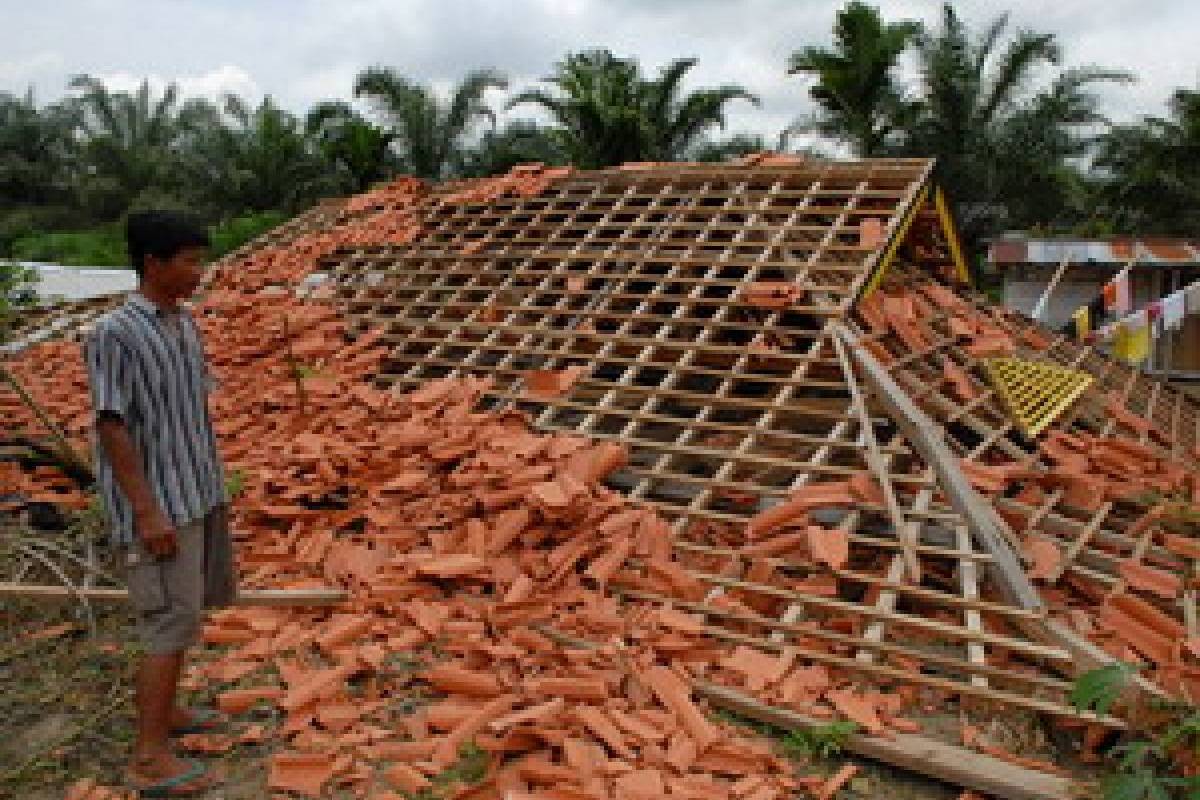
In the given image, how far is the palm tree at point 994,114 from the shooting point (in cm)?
1448

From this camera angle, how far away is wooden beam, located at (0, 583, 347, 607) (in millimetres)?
2943

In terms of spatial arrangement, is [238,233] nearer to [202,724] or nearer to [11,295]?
[11,295]

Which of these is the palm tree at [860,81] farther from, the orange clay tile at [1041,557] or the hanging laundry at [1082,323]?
the orange clay tile at [1041,557]

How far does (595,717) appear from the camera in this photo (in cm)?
257

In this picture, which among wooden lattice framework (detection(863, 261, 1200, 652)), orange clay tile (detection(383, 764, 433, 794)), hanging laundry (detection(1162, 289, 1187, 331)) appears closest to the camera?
orange clay tile (detection(383, 764, 433, 794))

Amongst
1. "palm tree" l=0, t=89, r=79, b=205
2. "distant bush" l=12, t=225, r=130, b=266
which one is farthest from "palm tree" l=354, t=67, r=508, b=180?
"palm tree" l=0, t=89, r=79, b=205

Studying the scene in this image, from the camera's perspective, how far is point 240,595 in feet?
10.1

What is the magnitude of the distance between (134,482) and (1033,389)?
4.33 meters

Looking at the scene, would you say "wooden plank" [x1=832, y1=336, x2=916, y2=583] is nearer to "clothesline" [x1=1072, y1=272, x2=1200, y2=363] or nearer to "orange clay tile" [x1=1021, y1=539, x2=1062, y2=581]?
"orange clay tile" [x1=1021, y1=539, x2=1062, y2=581]

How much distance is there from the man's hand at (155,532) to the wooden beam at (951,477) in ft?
8.48

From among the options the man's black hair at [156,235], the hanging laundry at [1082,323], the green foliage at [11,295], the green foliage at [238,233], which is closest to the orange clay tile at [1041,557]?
the man's black hair at [156,235]

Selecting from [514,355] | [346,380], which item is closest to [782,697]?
[514,355]

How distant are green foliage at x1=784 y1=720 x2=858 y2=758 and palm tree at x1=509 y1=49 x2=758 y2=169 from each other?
41.2ft

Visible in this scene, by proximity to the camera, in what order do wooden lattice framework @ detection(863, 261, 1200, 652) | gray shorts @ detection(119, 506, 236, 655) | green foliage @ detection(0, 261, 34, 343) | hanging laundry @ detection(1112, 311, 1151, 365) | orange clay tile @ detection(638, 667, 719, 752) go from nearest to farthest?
1. gray shorts @ detection(119, 506, 236, 655)
2. orange clay tile @ detection(638, 667, 719, 752)
3. wooden lattice framework @ detection(863, 261, 1200, 652)
4. green foliage @ detection(0, 261, 34, 343)
5. hanging laundry @ detection(1112, 311, 1151, 365)
